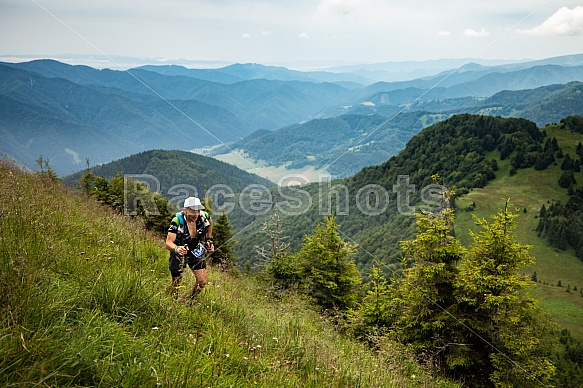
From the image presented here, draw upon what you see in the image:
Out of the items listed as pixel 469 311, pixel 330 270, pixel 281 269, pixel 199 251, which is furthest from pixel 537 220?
pixel 199 251

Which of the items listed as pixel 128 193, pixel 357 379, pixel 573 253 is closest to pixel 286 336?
pixel 357 379

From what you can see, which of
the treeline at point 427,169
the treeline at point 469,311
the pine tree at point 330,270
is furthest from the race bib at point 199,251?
the treeline at point 427,169

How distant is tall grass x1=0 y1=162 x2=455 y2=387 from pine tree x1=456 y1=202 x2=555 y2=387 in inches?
259

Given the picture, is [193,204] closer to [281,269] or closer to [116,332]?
[116,332]

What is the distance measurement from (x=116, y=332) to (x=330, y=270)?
16.3 metres

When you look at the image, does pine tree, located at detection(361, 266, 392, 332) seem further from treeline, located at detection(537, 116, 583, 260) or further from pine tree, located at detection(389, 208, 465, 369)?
treeline, located at detection(537, 116, 583, 260)

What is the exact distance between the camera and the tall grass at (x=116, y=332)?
2.59 metres

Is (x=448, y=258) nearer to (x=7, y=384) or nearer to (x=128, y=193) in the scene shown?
(x=7, y=384)

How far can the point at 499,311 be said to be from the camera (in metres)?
12.0

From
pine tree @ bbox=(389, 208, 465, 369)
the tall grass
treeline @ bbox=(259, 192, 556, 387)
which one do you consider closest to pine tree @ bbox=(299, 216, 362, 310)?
treeline @ bbox=(259, 192, 556, 387)

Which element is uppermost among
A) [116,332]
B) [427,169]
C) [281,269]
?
[116,332]

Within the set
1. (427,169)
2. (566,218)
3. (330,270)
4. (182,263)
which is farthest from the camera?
(427,169)

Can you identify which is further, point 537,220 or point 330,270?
point 537,220

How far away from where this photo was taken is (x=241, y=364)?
398 centimetres
